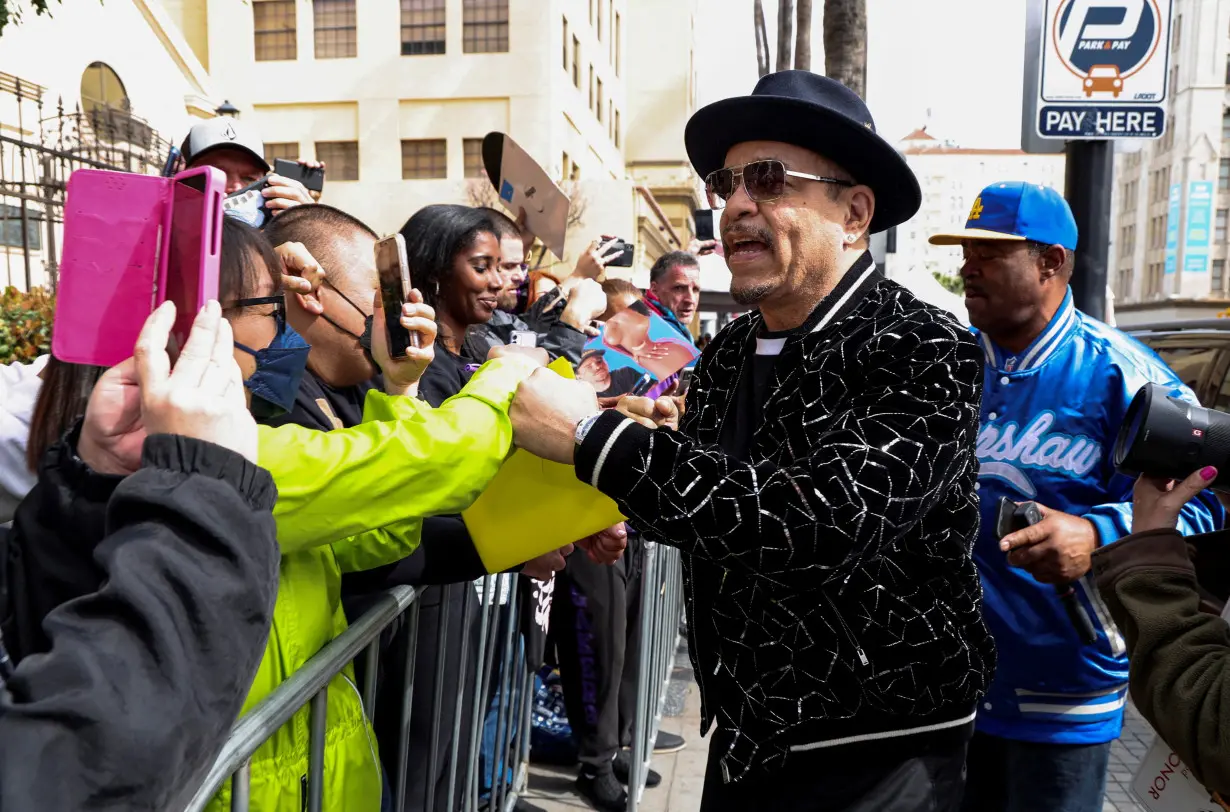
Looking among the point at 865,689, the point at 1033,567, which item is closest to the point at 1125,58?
the point at 1033,567

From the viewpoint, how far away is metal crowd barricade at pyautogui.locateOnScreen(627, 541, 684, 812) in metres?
3.96

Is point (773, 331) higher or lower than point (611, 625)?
higher

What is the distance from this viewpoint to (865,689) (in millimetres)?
2006

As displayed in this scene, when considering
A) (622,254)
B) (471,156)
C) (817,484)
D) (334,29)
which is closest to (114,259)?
(817,484)

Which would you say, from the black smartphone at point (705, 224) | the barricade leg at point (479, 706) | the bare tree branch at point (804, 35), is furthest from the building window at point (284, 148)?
the barricade leg at point (479, 706)

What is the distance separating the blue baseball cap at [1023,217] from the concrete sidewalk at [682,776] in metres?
2.02

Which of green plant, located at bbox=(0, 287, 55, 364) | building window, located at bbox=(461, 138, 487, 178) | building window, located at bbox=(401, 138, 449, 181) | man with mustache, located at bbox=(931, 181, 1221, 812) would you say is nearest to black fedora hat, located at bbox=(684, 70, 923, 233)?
man with mustache, located at bbox=(931, 181, 1221, 812)

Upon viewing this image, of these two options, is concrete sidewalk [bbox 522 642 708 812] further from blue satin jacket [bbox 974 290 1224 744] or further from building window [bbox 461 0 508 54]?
building window [bbox 461 0 508 54]

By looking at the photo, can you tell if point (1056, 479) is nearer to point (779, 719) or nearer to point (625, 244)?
point (779, 719)

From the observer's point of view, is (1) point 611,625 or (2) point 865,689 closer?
(2) point 865,689

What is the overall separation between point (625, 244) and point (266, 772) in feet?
13.6

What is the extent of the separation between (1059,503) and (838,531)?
145 cm

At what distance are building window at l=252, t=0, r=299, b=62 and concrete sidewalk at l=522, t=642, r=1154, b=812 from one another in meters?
34.5

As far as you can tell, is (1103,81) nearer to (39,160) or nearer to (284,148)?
(39,160)
